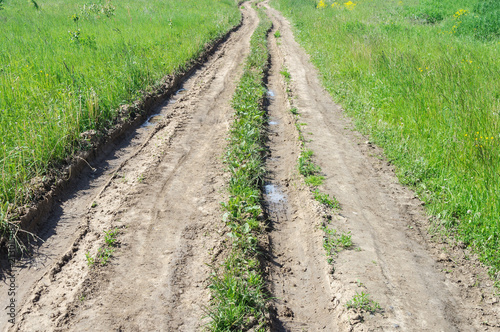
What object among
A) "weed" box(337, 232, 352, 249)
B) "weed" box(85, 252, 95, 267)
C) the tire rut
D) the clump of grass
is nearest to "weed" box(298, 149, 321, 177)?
the tire rut

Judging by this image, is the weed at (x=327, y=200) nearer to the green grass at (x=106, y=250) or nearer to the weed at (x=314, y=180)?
the weed at (x=314, y=180)

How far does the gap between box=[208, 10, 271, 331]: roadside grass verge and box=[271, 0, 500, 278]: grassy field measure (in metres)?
2.42

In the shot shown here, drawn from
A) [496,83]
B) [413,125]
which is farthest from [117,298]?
[496,83]

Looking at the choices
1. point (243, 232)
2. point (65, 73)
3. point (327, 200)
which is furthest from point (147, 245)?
point (65, 73)

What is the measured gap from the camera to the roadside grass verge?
11.1ft

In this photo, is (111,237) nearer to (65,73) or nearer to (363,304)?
(363,304)

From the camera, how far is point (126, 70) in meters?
9.03

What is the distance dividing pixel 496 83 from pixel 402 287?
5786mm

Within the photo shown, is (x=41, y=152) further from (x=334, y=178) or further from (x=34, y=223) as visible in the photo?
(x=334, y=178)

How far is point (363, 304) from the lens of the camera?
3.62 meters

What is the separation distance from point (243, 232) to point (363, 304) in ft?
5.14

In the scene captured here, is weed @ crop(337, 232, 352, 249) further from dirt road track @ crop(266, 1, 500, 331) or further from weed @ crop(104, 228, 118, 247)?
weed @ crop(104, 228, 118, 247)

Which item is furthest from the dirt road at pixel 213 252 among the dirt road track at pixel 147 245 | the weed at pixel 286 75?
the weed at pixel 286 75

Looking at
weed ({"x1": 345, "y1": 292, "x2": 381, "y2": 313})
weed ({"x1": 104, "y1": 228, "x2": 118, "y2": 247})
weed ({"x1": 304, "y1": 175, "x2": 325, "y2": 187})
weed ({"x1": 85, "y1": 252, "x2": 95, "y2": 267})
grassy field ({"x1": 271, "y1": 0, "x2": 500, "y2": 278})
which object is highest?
grassy field ({"x1": 271, "y1": 0, "x2": 500, "y2": 278})
